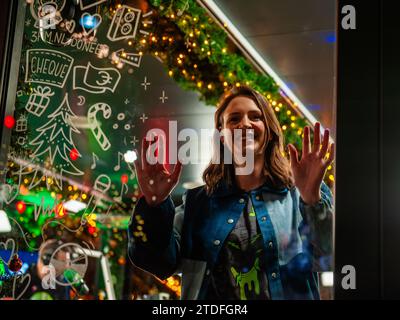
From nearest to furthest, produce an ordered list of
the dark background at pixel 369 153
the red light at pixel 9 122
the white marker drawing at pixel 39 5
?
1. the dark background at pixel 369 153
2. the red light at pixel 9 122
3. the white marker drawing at pixel 39 5

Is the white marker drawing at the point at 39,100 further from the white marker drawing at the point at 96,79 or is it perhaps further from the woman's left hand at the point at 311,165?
the woman's left hand at the point at 311,165

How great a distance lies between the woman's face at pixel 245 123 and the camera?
220cm

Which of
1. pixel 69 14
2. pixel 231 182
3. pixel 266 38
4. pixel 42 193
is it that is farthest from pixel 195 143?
pixel 69 14

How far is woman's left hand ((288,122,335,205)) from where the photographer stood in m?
2.10

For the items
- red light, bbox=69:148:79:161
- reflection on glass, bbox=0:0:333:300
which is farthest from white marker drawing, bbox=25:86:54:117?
red light, bbox=69:148:79:161

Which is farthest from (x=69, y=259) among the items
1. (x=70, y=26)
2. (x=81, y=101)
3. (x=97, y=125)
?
(x=70, y=26)

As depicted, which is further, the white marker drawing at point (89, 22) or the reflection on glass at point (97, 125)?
the white marker drawing at point (89, 22)

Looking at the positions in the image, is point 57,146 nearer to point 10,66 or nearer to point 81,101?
point 81,101

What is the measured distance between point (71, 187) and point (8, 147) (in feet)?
1.07

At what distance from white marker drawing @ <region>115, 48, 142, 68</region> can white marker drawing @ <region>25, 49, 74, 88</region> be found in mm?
221

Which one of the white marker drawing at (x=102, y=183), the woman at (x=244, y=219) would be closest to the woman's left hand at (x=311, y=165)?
the woman at (x=244, y=219)

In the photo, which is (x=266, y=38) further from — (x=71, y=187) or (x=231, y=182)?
(x=71, y=187)

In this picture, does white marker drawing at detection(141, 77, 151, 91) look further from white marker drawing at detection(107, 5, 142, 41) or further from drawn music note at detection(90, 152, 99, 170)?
drawn music note at detection(90, 152, 99, 170)

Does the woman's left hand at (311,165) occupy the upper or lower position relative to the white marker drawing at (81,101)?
lower
